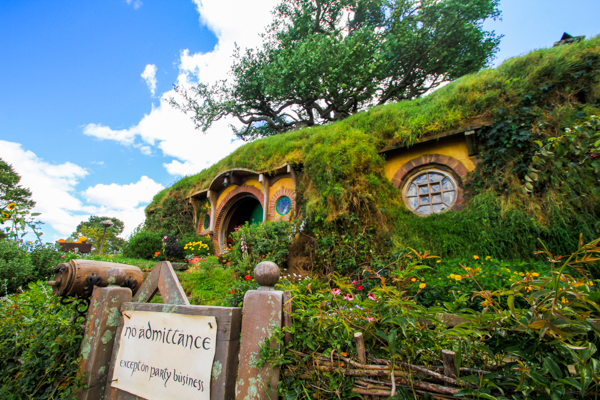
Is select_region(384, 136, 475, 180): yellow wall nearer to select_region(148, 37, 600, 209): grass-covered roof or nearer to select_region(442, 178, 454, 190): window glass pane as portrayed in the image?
select_region(148, 37, 600, 209): grass-covered roof

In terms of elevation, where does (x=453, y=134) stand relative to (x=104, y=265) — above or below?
above

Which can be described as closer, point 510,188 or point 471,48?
point 510,188

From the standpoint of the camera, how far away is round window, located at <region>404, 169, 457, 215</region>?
225 inches

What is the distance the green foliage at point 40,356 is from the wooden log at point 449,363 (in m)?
2.27

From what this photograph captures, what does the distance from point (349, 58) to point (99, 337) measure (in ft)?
38.2

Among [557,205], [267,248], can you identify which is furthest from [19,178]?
[557,205]

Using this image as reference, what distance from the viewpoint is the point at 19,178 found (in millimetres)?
19547

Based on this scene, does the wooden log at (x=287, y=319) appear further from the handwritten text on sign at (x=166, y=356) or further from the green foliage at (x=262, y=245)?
the green foliage at (x=262, y=245)

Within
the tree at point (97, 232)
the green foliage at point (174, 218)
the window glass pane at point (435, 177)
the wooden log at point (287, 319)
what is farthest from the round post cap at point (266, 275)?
the tree at point (97, 232)

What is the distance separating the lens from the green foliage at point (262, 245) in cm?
567

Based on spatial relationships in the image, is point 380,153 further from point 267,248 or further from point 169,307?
point 169,307

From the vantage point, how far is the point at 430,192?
5914 mm

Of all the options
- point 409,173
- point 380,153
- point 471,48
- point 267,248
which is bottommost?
point 267,248

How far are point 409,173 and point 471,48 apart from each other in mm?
9506
